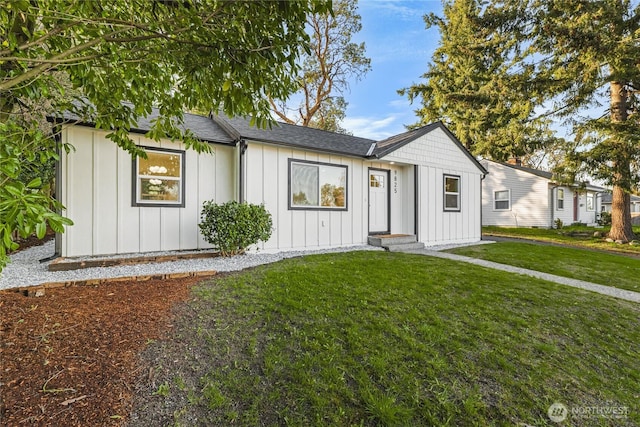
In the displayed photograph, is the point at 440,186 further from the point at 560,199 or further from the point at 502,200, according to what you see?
the point at 560,199

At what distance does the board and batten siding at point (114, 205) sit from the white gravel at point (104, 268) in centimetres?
53

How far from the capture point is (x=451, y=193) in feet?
32.1

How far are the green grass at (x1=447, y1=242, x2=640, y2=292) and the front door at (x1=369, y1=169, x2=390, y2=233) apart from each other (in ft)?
7.05

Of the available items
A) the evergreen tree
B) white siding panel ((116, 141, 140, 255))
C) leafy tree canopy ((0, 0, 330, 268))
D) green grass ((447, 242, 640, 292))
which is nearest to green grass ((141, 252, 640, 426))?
leafy tree canopy ((0, 0, 330, 268))

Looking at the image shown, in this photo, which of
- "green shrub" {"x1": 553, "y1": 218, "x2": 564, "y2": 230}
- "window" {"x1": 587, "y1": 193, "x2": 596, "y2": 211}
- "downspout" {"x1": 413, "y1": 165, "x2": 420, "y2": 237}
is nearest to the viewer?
"downspout" {"x1": 413, "y1": 165, "x2": 420, "y2": 237}

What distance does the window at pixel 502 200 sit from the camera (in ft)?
61.9

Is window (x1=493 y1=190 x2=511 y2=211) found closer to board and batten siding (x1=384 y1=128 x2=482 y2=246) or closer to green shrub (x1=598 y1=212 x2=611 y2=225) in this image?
green shrub (x1=598 y1=212 x2=611 y2=225)

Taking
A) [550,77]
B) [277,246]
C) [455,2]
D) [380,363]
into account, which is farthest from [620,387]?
[455,2]

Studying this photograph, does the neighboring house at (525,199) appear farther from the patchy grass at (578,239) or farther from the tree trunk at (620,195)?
the tree trunk at (620,195)

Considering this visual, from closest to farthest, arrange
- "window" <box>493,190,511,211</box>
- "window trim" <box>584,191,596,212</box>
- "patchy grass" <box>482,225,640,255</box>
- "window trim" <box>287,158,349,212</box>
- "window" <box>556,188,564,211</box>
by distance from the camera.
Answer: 1. "window trim" <box>287,158,349,212</box>
2. "patchy grass" <box>482,225,640,255</box>
3. "window" <box>556,188,564,211</box>
4. "window" <box>493,190,511,211</box>
5. "window trim" <box>584,191,596,212</box>

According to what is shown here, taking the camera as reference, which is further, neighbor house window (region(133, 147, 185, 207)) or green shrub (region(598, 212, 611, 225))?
green shrub (region(598, 212, 611, 225))

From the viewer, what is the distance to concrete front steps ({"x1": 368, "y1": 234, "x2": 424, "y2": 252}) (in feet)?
26.7

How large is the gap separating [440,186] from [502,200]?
12647 mm

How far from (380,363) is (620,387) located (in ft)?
7.02
